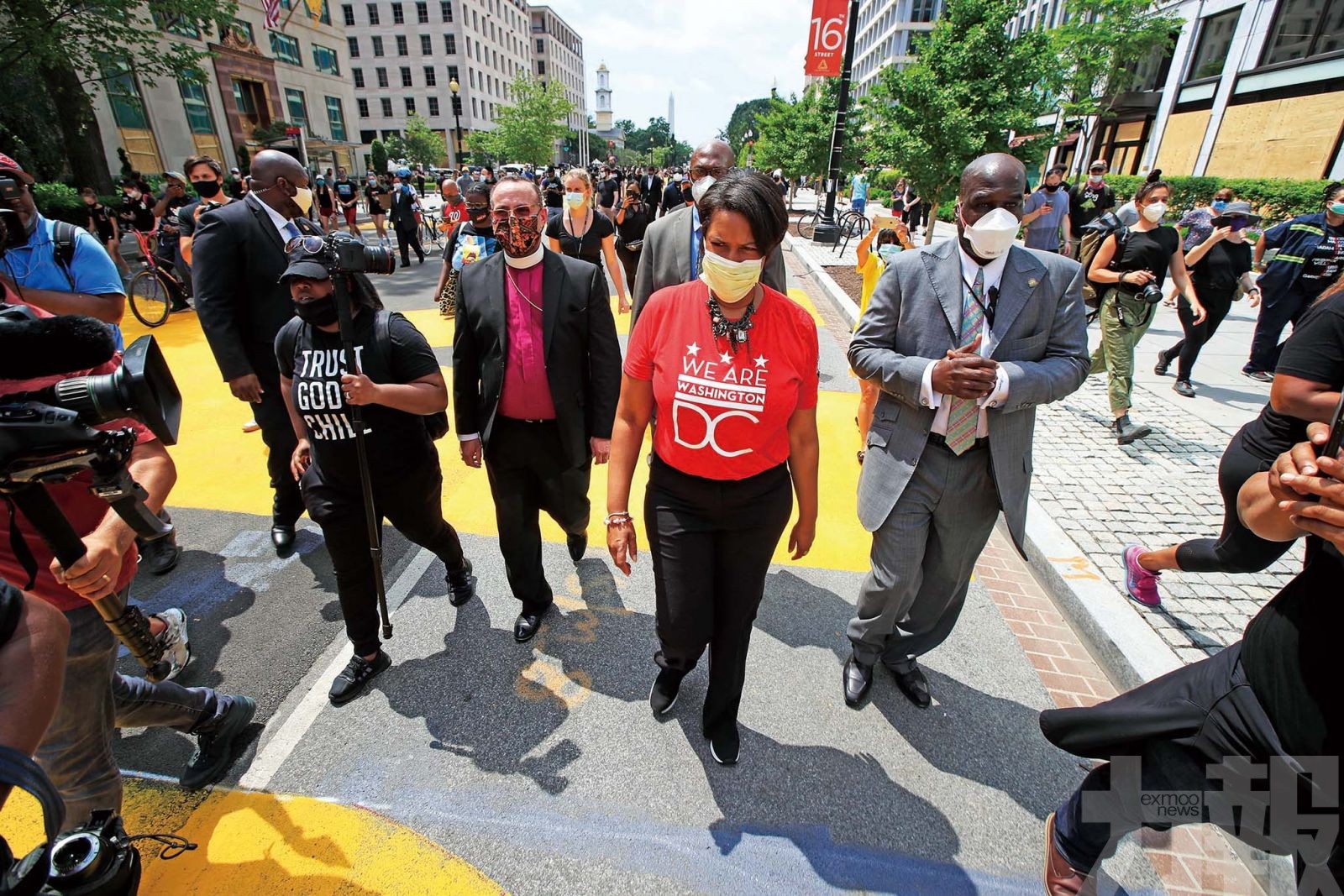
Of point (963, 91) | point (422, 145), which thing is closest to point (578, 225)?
point (963, 91)

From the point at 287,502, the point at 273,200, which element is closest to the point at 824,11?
the point at 273,200

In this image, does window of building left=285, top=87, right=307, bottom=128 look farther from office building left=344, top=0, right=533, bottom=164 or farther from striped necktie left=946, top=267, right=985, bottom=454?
striped necktie left=946, top=267, right=985, bottom=454

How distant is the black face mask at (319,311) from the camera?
8.50ft

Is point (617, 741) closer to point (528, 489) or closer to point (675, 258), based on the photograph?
point (528, 489)

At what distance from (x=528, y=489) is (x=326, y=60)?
5340 centimetres

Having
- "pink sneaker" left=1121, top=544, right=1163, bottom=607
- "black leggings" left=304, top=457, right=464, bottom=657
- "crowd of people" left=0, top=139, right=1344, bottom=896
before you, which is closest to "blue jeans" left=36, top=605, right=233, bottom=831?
"crowd of people" left=0, top=139, right=1344, bottom=896

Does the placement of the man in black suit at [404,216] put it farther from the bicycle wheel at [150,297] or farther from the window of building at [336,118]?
the window of building at [336,118]

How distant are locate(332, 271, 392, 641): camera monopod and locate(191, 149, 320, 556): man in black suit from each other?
4.35 feet

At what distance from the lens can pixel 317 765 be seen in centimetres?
263

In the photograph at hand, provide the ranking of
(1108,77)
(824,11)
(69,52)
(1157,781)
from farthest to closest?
(1108,77) < (69,52) < (824,11) < (1157,781)

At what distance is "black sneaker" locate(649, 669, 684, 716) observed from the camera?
113 inches

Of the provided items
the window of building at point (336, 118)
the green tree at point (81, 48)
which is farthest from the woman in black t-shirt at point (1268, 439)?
the window of building at point (336, 118)

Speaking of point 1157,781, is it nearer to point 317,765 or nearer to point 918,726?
point 918,726

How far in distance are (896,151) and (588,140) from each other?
109 metres
